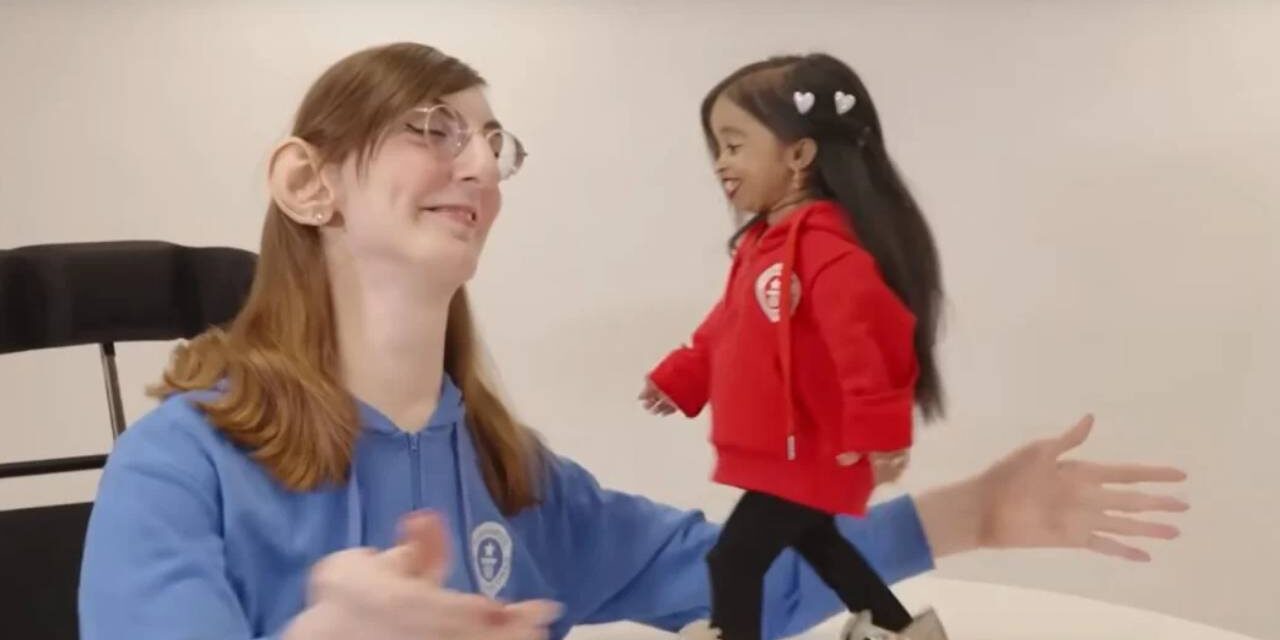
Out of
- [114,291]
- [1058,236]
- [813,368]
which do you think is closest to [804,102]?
[813,368]

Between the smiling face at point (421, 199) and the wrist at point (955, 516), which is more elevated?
the smiling face at point (421, 199)

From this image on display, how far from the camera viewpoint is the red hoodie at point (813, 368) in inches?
23.3

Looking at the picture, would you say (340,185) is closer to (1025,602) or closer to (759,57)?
(759,57)

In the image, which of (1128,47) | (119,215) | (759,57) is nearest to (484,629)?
(759,57)

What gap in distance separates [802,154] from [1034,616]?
0.40 m

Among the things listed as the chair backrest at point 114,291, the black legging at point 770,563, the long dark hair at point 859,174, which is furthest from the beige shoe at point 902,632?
the chair backrest at point 114,291

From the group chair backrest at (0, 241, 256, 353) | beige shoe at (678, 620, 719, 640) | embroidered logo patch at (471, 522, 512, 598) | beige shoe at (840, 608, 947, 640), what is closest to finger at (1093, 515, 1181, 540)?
beige shoe at (840, 608, 947, 640)

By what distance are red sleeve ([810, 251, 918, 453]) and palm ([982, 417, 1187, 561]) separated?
146 mm

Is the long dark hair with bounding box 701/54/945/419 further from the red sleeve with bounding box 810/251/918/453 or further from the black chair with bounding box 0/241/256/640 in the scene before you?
the black chair with bounding box 0/241/256/640

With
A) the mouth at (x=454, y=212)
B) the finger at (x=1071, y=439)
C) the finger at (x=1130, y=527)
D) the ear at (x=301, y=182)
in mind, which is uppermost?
the ear at (x=301, y=182)

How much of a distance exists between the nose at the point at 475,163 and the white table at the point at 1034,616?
1.21 ft

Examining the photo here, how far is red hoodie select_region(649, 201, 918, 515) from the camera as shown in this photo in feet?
1.94

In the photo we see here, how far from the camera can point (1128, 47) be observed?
2.87 ft

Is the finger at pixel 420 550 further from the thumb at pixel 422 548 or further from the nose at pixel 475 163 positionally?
the nose at pixel 475 163
